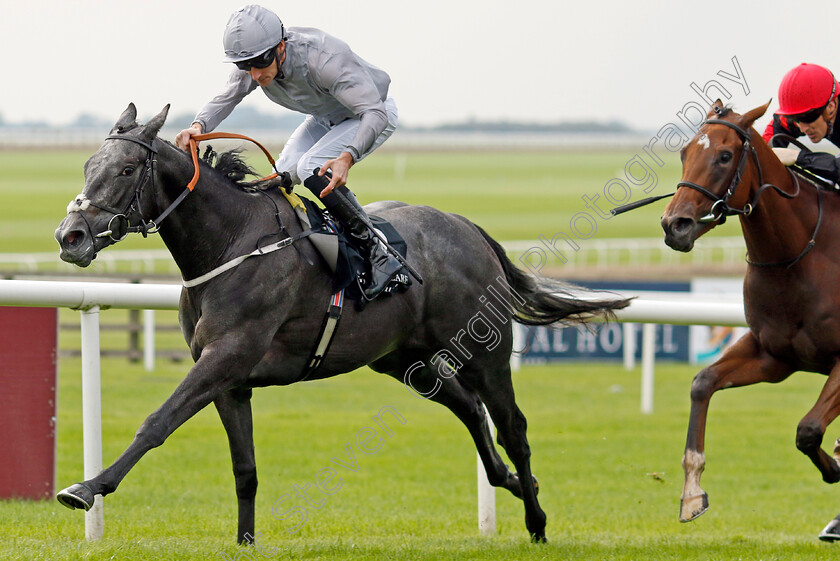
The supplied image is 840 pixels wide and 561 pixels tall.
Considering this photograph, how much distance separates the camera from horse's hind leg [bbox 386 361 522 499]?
15.9 feet

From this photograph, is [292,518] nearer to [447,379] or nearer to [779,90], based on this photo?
[447,379]

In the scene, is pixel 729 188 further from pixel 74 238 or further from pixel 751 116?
pixel 74 238

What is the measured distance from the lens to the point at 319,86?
13.9 ft

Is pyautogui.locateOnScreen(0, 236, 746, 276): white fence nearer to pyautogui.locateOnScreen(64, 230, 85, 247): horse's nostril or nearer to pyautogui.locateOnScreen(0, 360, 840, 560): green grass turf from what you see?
pyautogui.locateOnScreen(0, 360, 840, 560): green grass turf

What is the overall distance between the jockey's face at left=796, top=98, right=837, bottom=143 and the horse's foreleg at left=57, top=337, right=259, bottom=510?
2.62 meters

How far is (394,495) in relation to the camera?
651cm

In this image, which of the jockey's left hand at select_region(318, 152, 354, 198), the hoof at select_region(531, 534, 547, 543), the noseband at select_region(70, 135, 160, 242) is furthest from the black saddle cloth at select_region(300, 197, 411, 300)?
the hoof at select_region(531, 534, 547, 543)

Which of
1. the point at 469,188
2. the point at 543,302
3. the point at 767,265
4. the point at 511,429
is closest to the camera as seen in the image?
the point at 767,265

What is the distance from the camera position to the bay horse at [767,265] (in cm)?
418

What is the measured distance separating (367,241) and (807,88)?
200 cm

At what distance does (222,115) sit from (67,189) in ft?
207

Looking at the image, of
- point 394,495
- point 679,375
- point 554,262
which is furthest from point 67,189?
point 394,495

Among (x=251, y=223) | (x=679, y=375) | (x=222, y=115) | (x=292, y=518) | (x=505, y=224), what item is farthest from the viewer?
(x=505, y=224)

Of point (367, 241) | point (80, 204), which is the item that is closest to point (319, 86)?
point (367, 241)
